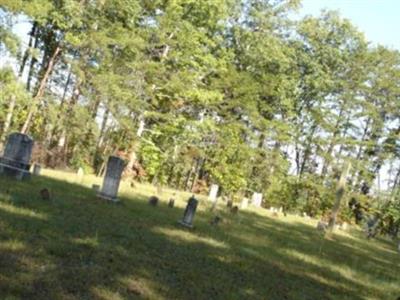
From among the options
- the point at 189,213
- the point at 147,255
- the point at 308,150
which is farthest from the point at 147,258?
the point at 308,150

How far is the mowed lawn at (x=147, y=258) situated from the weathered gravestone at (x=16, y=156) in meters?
0.52

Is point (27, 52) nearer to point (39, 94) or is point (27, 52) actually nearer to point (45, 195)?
point (39, 94)

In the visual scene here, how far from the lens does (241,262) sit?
11570 mm

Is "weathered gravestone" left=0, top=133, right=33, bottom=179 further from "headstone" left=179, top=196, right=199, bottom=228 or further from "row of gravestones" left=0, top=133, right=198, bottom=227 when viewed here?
"headstone" left=179, top=196, right=199, bottom=228

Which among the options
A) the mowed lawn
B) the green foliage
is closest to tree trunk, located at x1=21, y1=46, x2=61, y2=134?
the green foliage

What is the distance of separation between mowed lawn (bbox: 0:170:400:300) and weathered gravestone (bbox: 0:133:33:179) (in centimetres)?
52

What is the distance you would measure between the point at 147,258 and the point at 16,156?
8.05m

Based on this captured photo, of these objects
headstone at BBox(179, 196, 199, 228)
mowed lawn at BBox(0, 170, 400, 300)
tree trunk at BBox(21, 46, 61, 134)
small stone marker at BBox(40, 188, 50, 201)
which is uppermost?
tree trunk at BBox(21, 46, 61, 134)

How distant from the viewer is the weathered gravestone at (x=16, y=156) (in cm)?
1590

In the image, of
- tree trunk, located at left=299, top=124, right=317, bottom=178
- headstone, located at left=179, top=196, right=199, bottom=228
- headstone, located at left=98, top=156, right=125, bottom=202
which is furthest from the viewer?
tree trunk, located at left=299, top=124, right=317, bottom=178

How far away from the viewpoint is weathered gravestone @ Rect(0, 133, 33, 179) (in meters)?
15.9

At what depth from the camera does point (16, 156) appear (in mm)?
16000

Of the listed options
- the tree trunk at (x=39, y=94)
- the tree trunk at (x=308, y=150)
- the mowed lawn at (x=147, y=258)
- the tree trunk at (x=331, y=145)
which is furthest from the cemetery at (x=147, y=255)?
the tree trunk at (x=308, y=150)

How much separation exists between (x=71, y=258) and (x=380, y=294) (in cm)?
723
